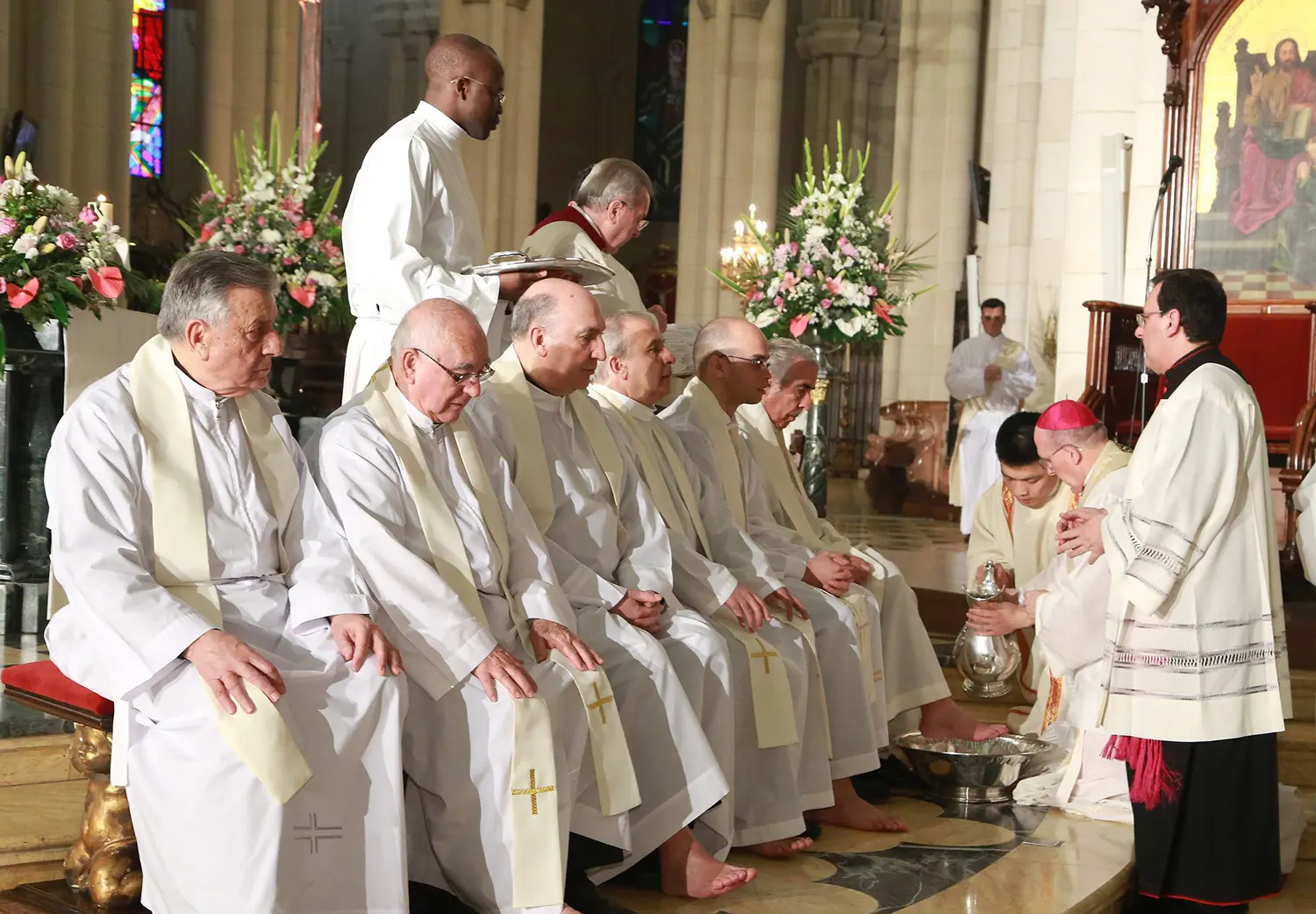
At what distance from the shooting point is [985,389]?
39.0ft

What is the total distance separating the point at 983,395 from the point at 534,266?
8.13 metres

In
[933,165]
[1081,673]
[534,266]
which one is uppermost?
[933,165]

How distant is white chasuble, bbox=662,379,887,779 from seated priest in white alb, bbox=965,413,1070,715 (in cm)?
79

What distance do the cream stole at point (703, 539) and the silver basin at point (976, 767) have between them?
86cm

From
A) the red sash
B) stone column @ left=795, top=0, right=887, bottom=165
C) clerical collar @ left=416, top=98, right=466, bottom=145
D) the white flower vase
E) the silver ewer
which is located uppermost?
stone column @ left=795, top=0, right=887, bottom=165

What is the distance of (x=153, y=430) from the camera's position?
3.44 metres

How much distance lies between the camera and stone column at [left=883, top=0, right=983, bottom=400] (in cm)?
1527

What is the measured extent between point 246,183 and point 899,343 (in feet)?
29.2

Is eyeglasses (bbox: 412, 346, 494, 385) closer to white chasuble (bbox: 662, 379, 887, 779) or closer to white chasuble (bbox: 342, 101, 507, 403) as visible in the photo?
white chasuble (bbox: 342, 101, 507, 403)

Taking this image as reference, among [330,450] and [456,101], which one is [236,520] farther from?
[456,101]

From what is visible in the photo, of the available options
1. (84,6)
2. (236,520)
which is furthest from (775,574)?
(84,6)

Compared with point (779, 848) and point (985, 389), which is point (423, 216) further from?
point (985, 389)

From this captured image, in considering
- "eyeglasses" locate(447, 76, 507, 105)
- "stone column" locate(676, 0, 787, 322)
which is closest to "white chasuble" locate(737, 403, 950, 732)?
"eyeglasses" locate(447, 76, 507, 105)

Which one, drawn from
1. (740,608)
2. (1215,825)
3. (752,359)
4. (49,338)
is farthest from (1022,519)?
(49,338)
